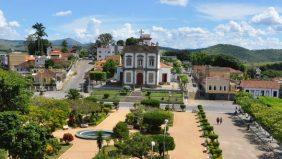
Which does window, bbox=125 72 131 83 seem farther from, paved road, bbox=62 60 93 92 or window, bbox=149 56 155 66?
paved road, bbox=62 60 93 92

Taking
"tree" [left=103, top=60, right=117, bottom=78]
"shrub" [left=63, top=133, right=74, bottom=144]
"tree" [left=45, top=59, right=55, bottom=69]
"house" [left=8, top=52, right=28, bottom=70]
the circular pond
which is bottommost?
the circular pond

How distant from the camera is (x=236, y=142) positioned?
5053 cm

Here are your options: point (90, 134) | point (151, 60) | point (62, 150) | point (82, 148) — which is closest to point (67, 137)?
point (82, 148)

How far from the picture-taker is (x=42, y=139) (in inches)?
1414

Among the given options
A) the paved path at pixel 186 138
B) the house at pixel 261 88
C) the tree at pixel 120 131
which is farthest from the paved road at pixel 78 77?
the tree at pixel 120 131

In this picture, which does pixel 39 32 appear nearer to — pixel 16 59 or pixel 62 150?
pixel 16 59

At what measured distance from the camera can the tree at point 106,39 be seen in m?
174

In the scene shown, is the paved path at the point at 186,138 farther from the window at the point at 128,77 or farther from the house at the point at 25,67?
the house at the point at 25,67

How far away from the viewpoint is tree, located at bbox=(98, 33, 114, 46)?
17412cm

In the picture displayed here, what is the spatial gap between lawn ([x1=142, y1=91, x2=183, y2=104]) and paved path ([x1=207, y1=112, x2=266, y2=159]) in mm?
17716

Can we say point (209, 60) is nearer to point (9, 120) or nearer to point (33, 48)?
Result: point (33, 48)

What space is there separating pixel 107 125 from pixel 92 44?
117536mm

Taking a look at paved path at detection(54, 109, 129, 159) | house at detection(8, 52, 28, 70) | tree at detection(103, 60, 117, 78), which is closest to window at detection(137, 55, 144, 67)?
tree at detection(103, 60, 117, 78)

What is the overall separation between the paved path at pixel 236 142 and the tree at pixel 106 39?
364 feet
